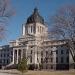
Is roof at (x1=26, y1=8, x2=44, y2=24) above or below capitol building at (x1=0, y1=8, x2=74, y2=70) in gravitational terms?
above

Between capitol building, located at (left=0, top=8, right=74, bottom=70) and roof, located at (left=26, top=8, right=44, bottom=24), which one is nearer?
capitol building, located at (left=0, top=8, right=74, bottom=70)

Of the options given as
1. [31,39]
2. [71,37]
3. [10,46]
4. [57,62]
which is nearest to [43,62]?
[57,62]

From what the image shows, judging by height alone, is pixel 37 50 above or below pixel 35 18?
below

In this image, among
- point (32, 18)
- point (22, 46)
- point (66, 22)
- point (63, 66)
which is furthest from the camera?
point (32, 18)

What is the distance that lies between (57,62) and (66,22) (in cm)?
5153

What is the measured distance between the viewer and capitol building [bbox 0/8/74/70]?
318ft

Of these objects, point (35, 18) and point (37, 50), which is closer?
point (37, 50)

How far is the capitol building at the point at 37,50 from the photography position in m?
96.8

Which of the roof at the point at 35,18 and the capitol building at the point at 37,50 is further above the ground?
the roof at the point at 35,18

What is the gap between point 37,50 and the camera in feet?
334

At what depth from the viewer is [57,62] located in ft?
322

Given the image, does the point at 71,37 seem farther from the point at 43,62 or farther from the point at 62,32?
the point at 43,62

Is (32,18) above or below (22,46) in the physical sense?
above

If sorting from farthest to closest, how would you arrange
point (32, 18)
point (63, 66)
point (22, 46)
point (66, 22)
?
point (32, 18), point (22, 46), point (63, 66), point (66, 22)
